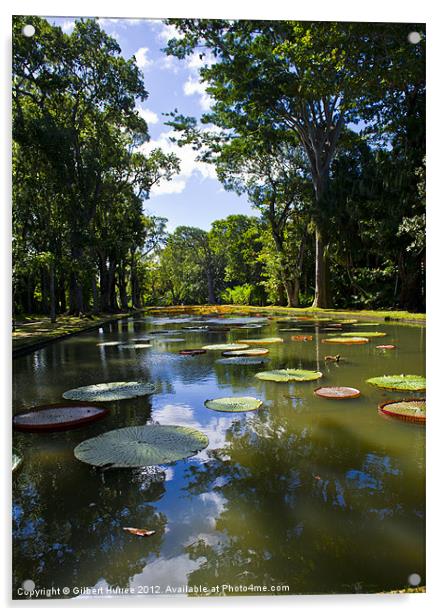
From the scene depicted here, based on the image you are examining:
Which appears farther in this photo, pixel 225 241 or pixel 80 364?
pixel 225 241

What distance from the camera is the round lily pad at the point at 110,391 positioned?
456 cm

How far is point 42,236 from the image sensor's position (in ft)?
37.6

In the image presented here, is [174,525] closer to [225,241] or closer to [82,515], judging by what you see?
[82,515]

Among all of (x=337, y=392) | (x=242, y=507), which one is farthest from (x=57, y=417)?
(x=337, y=392)

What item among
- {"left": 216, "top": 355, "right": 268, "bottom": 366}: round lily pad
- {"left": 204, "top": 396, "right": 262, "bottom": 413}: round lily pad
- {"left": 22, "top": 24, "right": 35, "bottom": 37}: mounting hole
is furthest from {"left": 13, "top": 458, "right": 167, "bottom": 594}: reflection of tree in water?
{"left": 216, "top": 355, "right": 268, "bottom": 366}: round lily pad

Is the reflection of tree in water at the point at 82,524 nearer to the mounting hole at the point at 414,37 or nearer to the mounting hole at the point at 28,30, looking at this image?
the mounting hole at the point at 28,30

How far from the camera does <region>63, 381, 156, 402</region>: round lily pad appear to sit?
4562 millimetres

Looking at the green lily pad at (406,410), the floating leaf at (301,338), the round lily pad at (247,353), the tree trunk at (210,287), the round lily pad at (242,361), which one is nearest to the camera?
the green lily pad at (406,410)

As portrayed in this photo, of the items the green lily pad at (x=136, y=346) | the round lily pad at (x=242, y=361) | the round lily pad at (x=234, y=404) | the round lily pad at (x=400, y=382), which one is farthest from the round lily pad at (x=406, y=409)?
the green lily pad at (x=136, y=346)

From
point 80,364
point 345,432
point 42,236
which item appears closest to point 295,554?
point 345,432

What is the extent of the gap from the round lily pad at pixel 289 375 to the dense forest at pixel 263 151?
3.23m

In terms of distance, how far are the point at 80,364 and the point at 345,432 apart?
5.20 meters

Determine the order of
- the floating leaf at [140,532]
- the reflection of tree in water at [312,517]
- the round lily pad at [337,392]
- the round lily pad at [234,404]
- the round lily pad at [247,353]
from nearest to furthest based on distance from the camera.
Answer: the reflection of tree in water at [312,517], the floating leaf at [140,532], the round lily pad at [234,404], the round lily pad at [337,392], the round lily pad at [247,353]

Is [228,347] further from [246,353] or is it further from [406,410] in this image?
[406,410]
